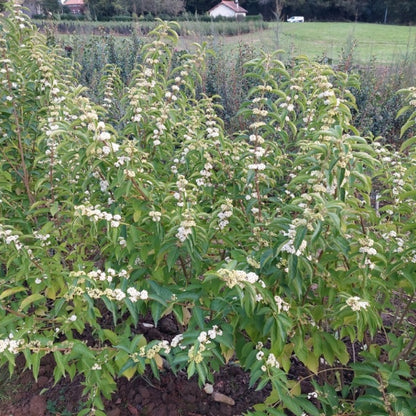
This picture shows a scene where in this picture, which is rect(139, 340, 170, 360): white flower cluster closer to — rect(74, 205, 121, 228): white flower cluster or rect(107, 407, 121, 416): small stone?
rect(74, 205, 121, 228): white flower cluster

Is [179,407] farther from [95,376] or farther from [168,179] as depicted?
[168,179]

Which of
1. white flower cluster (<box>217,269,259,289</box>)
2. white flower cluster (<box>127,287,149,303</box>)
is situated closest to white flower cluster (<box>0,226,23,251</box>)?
white flower cluster (<box>127,287,149,303</box>)

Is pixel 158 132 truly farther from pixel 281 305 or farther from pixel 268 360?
pixel 268 360

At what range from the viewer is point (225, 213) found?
1.98 meters

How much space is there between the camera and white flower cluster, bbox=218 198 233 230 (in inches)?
77.5

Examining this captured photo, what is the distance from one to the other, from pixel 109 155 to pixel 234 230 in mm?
870

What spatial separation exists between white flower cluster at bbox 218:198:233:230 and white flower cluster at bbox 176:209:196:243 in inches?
8.5

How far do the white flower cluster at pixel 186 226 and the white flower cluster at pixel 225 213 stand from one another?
0.22 m

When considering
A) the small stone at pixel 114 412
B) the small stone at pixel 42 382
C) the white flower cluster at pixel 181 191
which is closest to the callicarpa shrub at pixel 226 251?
the white flower cluster at pixel 181 191

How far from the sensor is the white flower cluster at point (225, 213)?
1969 millimetres

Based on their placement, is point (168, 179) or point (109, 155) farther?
point (168, 179)

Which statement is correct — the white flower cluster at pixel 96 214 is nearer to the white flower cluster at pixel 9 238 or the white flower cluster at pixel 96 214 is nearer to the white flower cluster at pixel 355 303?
the white flower cluster at pixel 9 238

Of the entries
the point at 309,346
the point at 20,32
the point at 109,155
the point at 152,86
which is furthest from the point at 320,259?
the point at 20,32

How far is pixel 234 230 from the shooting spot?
2.36 m
